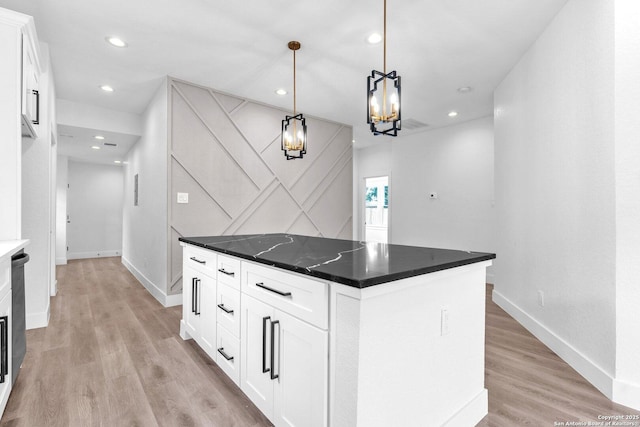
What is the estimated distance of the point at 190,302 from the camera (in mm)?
2617

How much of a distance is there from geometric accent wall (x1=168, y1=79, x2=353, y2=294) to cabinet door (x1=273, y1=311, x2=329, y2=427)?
2.81m

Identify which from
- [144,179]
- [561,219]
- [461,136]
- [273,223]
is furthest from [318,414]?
[461,136]

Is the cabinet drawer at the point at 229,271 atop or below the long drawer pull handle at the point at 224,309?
atop

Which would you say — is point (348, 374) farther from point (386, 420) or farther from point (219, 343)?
point (219, 343)

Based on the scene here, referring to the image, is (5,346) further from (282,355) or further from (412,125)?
(412,125)

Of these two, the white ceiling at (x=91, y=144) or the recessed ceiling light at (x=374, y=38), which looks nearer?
the recessed ceiling light at (x=374, y=38)

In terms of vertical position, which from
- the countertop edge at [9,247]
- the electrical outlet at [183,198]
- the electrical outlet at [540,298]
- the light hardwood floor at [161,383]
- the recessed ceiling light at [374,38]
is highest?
the recessed ceiling light at [374,38]

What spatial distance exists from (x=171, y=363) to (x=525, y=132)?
145 inches

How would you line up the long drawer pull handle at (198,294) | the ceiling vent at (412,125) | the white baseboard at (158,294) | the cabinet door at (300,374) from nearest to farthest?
the cabinet door at (300,374)
the long drawer pull handle at (198,294)
the white baseboard at (158,294)
the ceiling vent at (412,125)

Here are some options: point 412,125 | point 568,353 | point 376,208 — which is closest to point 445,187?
point 412,125

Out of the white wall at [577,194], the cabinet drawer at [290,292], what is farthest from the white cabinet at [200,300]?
the white wall at [577,194]

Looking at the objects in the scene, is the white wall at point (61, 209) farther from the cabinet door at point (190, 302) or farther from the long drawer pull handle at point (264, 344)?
the long drawer pull handle at point (264, 344)

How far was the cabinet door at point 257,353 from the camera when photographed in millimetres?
1559

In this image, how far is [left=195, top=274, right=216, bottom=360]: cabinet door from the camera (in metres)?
2.20
